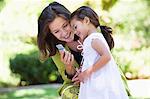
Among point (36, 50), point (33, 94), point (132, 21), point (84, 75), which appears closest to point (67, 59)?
point (84, 75)

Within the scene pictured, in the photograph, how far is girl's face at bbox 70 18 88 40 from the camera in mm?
3371

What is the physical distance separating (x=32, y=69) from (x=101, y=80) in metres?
7.09

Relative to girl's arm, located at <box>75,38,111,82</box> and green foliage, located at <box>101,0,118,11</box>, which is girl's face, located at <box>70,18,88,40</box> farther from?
green foliage, located at <box>101,0,118,11</box>

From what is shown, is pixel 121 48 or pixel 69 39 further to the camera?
pixel 121 48

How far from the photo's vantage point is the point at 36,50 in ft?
36.3

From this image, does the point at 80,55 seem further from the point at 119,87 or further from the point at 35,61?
the point at 35,61

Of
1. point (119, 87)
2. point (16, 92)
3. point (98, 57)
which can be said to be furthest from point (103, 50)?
point (16, 92)

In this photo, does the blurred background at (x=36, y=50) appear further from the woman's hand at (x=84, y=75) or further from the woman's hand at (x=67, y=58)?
the woman's hand at (x=84, y=75)

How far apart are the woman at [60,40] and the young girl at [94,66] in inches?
5.7

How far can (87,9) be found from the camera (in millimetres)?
3402

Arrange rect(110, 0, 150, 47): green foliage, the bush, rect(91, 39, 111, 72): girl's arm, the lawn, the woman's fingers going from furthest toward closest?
1. rect(110, 0, 150, 47): green foliage
2. the bush
3. the lawn
4. the woman's fingers
5. rect(91, 39, 111, 72): girl's arm

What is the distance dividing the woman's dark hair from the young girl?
7.6 inches

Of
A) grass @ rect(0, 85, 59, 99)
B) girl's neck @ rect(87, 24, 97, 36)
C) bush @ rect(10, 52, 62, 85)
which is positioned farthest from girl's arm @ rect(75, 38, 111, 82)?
bush @ rect(10, 52, 62, 85)

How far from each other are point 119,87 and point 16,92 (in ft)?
21.4
